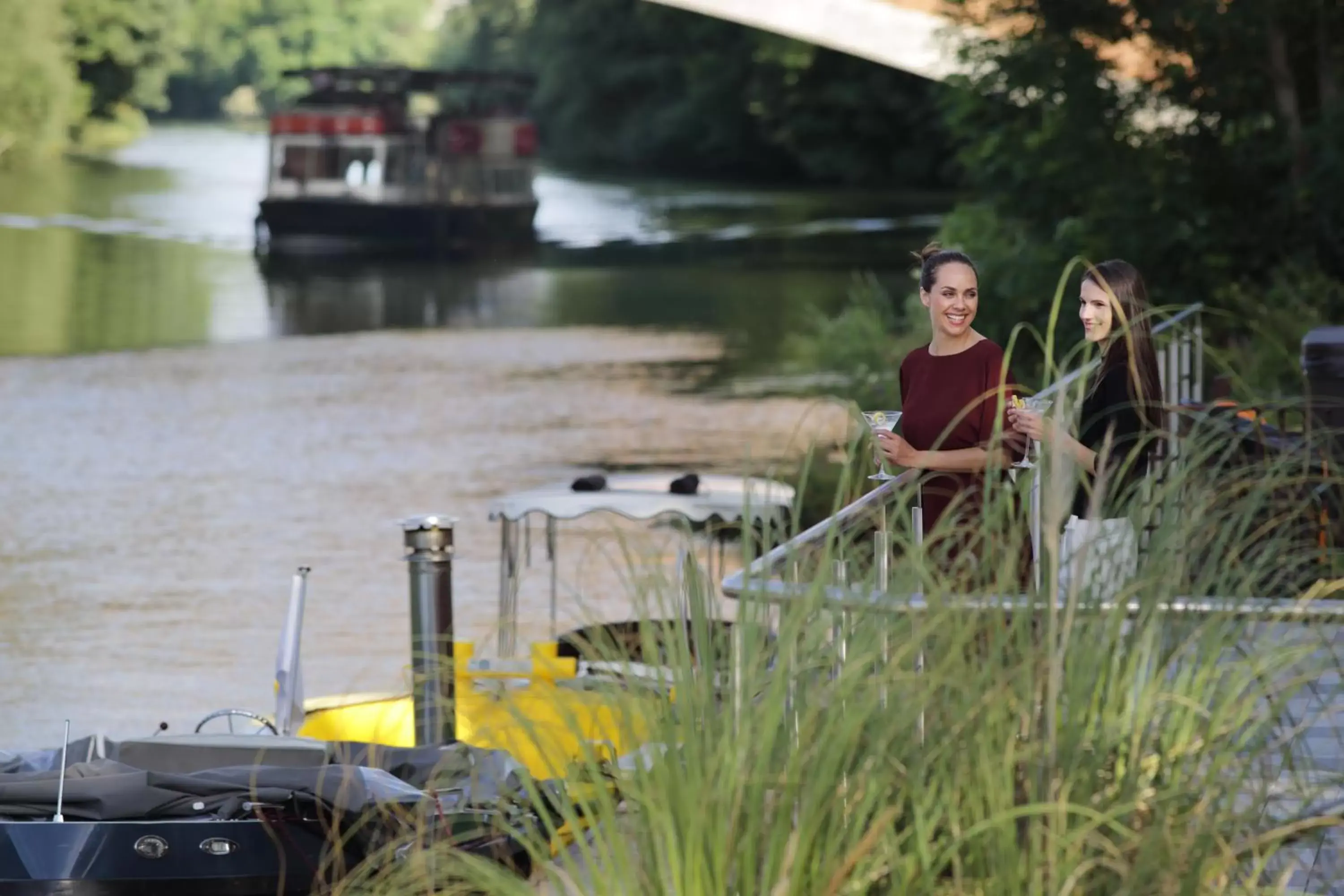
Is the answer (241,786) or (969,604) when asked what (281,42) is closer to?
(241,786)

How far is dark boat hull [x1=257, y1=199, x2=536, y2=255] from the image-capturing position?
51750 mm

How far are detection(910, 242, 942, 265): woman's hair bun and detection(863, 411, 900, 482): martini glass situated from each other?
1.31 ft

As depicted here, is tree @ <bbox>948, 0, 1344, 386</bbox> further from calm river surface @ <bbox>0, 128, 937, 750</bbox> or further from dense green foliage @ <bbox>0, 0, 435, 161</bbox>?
dense green foliage @ <bbox>0, 0, 435, 161</bbox>

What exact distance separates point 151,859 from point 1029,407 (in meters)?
2.72

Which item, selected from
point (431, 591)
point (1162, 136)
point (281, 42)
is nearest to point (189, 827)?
point (431, 591)

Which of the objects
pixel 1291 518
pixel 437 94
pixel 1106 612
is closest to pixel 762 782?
pixel 1106 612

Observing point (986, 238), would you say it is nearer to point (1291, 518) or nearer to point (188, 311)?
point (1291, 518)

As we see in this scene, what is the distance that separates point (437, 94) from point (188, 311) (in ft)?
109

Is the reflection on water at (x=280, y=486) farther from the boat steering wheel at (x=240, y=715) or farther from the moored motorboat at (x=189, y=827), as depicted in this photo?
the moored motorboat at (x=189, y=827)

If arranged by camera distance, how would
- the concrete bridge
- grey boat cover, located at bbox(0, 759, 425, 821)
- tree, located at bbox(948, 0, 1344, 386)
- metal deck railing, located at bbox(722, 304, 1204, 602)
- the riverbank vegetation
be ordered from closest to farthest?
the riverbank vegetation → metal deck railing, located at bbox(722, 304, 1204, 602) → grey boat cover, located at bbox(0, 759, 425, 821) → tree, located at bbox(948, 0, 1344, 386) → the concrete bridge

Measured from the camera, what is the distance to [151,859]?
6.26 meters

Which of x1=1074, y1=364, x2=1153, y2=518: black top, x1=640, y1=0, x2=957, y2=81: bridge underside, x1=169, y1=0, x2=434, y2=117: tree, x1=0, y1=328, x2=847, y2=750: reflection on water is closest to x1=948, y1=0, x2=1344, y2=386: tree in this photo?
x1=0, y1=328, x2=847, y2=750: reflection on water

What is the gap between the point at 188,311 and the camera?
1499 inches

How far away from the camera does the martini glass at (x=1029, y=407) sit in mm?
4551
